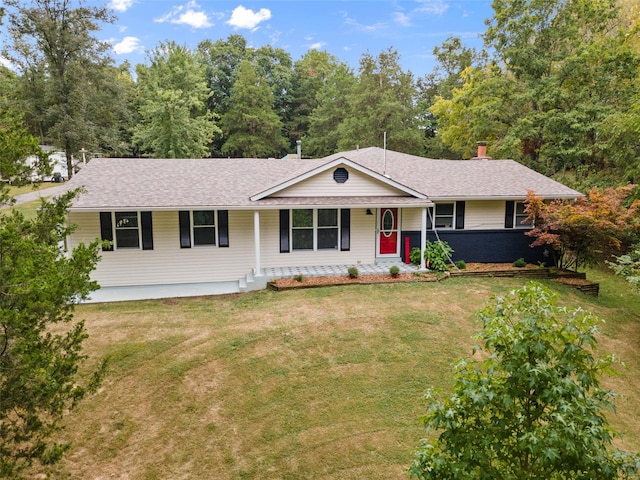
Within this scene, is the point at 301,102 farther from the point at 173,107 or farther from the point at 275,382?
the point at 275,382

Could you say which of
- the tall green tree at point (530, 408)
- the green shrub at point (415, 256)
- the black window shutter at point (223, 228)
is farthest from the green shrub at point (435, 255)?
the tall green tree at point (530, 408)

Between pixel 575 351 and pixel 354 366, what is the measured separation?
601 centimetres

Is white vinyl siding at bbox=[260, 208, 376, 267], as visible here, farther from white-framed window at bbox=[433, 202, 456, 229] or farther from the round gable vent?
white-framed window at bbox=[433, 202, 456, 229]

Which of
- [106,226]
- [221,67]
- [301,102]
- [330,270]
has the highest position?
[221,67]

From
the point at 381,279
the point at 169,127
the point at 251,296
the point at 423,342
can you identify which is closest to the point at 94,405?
the point at 251,296

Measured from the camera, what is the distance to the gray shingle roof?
13.5 metres

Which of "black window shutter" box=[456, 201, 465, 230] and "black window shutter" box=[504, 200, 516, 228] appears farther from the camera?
"black window shutter" box=[504, 200, 516, 228]

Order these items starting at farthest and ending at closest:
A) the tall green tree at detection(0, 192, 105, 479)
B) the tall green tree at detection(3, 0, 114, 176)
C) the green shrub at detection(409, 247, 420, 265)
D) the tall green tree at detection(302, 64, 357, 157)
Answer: the tall green tree at detection(302, 64, 357, 157), the tall green tree at detection(3, 0, 114, 176), the green shrub at detection(409, 247, 420, 265), the tall green tree at detection(0, 192, 105, 479)

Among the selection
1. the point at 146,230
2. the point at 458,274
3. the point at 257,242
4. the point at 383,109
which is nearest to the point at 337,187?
the point at 257,242

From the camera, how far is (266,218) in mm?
14664

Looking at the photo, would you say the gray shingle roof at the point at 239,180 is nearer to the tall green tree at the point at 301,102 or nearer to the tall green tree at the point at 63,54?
the tall green tree at the point at 63,54

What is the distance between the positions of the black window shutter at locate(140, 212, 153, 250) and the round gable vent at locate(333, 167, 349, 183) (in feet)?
20.0

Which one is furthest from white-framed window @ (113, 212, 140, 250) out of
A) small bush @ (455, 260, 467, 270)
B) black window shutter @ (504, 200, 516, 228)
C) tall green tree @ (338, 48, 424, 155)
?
tall green tree @ (338, 48, 424, 155)

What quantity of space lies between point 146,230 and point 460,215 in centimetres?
1087
